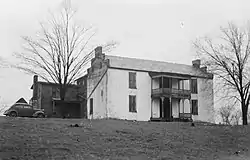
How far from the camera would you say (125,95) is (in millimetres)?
44156

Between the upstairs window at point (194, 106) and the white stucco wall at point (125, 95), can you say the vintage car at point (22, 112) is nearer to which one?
the white stucco wall at point (125, 95)

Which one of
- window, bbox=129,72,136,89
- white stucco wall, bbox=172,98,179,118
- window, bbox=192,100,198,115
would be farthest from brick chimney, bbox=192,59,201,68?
window, bbox=129,72,136,89

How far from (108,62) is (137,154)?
91.4 feet

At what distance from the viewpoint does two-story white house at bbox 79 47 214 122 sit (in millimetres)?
43812

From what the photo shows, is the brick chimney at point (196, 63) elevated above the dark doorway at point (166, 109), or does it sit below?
above

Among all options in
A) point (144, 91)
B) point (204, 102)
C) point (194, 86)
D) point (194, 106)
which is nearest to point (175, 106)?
point (194, 106)

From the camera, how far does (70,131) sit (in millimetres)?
19375

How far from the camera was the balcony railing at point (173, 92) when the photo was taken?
44562mm

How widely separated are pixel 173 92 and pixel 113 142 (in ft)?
91.6

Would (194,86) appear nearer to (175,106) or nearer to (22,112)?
(175,106)

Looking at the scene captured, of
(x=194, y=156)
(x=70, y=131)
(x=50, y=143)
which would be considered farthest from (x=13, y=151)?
(x=194, y=156)

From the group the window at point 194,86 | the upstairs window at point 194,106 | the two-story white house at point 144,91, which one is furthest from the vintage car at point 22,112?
the window at point 194,86

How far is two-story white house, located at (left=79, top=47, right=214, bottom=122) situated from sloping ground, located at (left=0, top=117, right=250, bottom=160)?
1979 cm

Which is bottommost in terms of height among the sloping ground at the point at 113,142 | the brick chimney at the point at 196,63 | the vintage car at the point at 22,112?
the sloping ground at the point at 113,142
